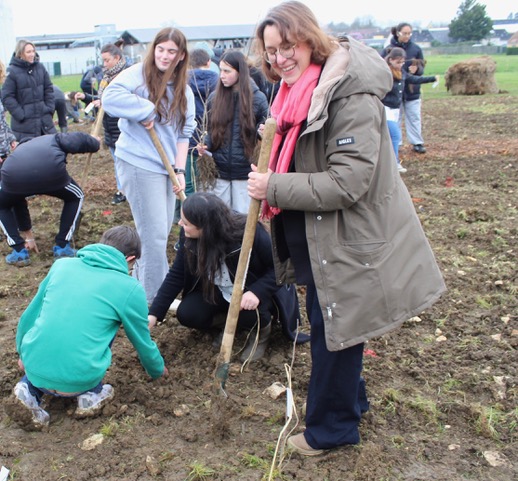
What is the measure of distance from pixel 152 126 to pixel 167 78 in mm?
350

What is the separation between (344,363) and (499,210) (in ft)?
16.6

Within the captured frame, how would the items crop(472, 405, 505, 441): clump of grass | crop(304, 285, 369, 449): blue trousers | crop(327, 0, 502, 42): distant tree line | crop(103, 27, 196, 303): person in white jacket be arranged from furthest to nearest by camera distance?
crop(327, 0, 502, 42): distant tree line < crop(103, 27, 196, 303): person in white jacket < crop(472, 405, 505, 441): clump of grass < crop(304, 285, 369, 449): blue trousers

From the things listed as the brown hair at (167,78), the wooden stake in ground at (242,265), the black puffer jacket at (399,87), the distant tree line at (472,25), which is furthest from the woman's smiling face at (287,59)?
the distant tree line at (472,25)

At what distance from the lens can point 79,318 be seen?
3057mm

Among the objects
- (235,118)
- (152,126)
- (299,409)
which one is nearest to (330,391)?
(299,409)

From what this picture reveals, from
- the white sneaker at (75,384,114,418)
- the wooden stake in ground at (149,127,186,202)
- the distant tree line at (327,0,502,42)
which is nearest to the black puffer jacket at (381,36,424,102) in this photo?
the wooden stake in ground at (149,127,186,202)

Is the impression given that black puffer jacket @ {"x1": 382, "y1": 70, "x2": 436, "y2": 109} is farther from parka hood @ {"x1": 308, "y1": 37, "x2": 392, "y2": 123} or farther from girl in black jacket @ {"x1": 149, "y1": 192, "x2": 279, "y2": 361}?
parka hood @ {"x1": 308, "y1": 37, "x2": 392, "y2": 123}

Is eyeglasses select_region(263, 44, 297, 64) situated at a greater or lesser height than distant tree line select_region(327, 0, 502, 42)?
greater

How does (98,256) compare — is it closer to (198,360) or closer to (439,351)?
(198,360)

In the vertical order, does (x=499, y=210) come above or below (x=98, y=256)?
below

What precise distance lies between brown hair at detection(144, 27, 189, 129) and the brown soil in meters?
1.56

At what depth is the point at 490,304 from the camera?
15.5 ft

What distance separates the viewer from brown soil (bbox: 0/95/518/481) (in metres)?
2.95

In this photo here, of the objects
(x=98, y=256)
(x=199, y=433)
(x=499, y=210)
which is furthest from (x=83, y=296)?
(x=499, y=210)
